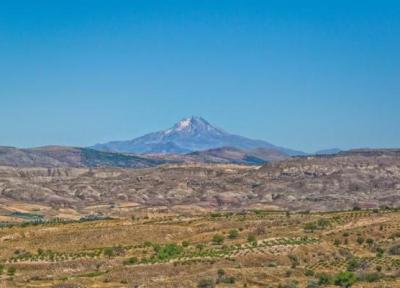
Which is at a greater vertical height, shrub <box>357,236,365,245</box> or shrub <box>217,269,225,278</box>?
shrub <box>357,236,365,245</box>

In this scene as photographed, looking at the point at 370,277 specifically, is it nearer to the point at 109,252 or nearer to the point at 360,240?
the point at 360,240

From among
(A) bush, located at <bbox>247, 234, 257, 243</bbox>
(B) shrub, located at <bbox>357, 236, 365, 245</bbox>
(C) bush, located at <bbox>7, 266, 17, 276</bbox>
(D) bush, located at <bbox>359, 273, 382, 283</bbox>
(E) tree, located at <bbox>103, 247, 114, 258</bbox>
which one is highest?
(B) shrub, located at <bbox>357, 236, 365, 245</bbox>

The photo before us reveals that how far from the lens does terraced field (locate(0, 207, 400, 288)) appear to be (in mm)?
55938

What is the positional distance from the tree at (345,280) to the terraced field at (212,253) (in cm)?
8

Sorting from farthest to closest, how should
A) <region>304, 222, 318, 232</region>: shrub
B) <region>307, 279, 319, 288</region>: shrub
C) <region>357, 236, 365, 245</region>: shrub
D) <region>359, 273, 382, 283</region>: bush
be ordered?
<region>304, 222, 318, 232</region>: shrub
<region>357, 236, 365, 245</region>: shrub
<region>359, 273, 382, 283</region>: bush
<region>307, 279, 319, 288</region>: shrub

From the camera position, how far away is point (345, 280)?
52125 millimetres

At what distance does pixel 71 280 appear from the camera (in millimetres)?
58125

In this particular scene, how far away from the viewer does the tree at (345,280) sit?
51.8 meters

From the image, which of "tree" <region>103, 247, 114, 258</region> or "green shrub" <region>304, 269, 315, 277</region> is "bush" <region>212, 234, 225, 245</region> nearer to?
"tree" <region>103, 247, 114, 258</region>

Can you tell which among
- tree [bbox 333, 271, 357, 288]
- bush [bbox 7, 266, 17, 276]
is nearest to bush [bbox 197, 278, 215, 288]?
tree [bbox 333, 271, 357, 288]

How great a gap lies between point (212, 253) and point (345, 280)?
21.6 meters

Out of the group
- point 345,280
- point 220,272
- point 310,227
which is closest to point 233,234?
point 310,227

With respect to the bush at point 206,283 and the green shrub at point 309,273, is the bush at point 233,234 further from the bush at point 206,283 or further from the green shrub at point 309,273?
the bush at point 206,283

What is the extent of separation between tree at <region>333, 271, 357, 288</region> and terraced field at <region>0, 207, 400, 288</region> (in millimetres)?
84
